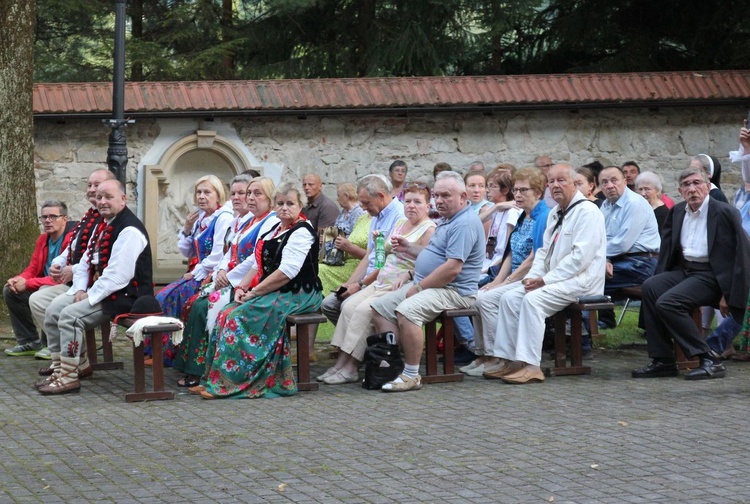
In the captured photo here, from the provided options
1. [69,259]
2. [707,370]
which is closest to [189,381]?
[69,259]

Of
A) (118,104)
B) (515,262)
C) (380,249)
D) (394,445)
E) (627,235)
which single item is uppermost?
(118,104)

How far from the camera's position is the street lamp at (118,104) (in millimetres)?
11453

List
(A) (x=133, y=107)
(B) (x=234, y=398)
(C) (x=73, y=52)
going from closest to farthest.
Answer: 1. (B) (x=234, y=398)
2. (A) (x=133, y=107)
3. (C) (x=73, y=52)

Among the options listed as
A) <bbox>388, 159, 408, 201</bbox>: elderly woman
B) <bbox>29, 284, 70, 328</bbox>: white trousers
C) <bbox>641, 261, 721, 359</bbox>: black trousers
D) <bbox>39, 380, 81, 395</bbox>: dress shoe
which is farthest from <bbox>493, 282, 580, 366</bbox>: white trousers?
<bbox>388, 159, 408, 201</bbox>: elderly woman

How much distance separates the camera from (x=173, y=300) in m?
9.56

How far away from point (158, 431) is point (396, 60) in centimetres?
1354

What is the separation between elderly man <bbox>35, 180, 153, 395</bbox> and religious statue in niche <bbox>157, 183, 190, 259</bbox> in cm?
565

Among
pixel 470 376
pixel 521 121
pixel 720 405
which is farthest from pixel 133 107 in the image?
pixel 720 405

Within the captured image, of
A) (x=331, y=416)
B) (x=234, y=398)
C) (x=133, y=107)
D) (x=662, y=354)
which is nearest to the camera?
(x=331, y=416)

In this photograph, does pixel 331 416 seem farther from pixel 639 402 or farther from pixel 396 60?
pixel 396 60

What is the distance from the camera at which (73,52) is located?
20.9 meters

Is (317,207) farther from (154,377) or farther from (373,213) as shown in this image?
(154,377)

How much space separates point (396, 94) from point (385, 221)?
515 cm

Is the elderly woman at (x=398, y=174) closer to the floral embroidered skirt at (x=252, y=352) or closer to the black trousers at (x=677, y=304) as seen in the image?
the black trousers at (x=677, y=304)
